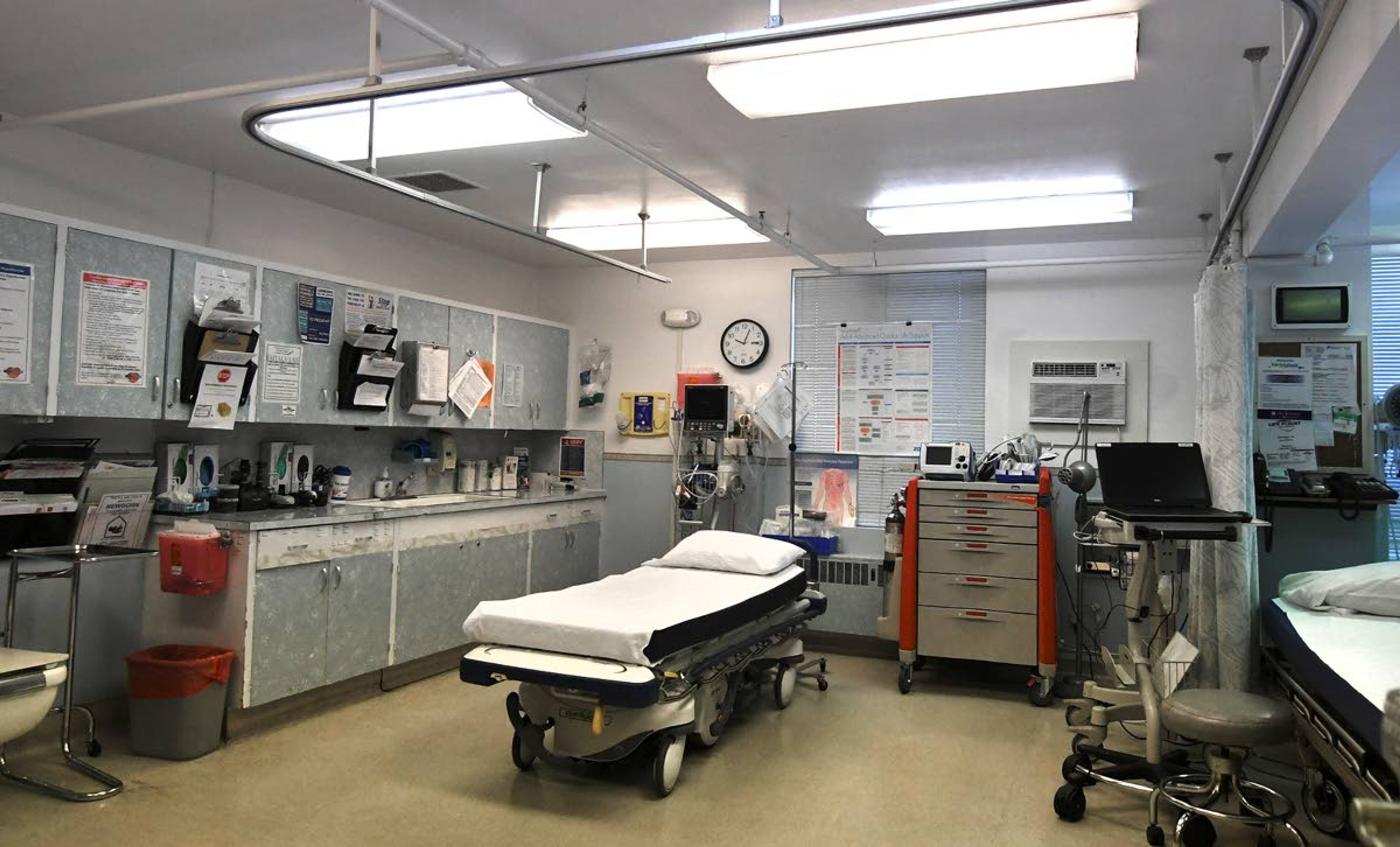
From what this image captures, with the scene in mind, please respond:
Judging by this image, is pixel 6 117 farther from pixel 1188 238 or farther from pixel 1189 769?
pixel 1188 238

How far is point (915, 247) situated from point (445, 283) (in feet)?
10.8

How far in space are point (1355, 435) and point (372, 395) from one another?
217 inches

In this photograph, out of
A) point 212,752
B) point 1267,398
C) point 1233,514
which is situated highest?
point 1267,398

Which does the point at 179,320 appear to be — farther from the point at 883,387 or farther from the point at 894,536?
the point at 883,387

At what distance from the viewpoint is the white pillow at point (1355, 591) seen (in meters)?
3.93

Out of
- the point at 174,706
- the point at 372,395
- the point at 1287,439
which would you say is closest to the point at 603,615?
the point at 174,706

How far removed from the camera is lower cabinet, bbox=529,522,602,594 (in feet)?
19.8

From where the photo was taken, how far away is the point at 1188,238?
5.62 m

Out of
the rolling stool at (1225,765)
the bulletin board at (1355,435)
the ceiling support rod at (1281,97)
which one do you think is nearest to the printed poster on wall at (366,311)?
the ceiling support rod at (1281,97)

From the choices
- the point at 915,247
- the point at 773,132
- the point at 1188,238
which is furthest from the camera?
the point at 915,247

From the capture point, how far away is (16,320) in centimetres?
352

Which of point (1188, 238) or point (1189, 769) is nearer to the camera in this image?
point (1189, 769)

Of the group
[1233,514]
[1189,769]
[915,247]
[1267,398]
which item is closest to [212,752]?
[1189,769]

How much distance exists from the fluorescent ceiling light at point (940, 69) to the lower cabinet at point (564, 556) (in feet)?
11.8
